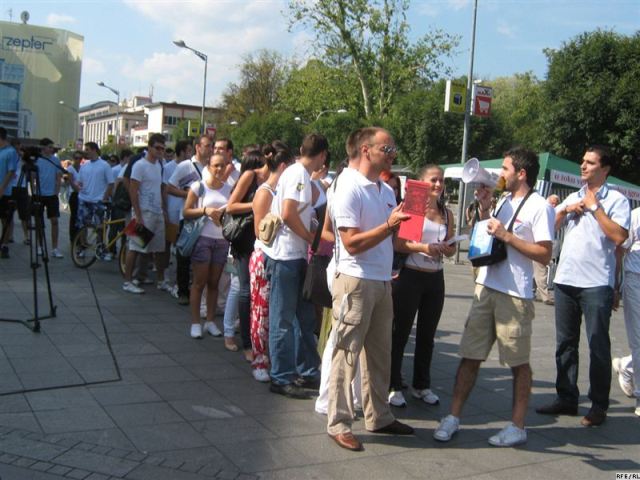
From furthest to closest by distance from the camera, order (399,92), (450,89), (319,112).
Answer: (319,112), (399,92), (450,89)

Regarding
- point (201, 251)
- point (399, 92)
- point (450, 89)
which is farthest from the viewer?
point (399, 92)

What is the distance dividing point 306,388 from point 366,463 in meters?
1.39

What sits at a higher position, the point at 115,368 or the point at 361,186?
the point at 361,186

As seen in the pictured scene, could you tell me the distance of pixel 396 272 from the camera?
17.1 feet

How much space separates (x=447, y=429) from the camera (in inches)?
173

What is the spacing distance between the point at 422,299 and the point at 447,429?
116 cm

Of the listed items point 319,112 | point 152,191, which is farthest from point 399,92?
point 152,191

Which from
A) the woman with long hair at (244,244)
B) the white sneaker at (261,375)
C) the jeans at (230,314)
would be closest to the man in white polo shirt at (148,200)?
the jeans at (230,314)

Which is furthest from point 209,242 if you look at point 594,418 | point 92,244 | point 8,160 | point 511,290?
point 8,160

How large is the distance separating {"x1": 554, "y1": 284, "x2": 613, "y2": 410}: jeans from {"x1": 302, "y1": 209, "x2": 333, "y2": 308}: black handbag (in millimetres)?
1841

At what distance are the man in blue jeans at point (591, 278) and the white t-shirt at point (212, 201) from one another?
10.4 feet

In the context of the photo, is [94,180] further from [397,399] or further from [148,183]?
[397,399]

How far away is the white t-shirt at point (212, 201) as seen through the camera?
6.51 metres

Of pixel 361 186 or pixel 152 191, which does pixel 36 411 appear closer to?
pixel 361 186
